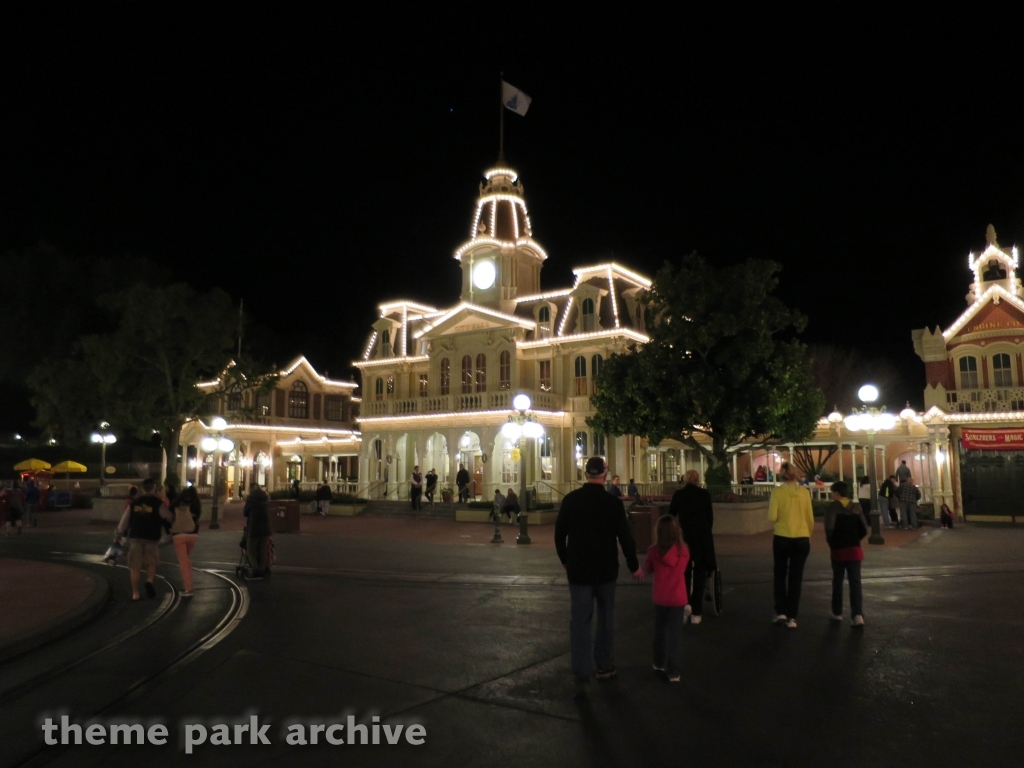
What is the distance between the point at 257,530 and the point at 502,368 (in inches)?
940

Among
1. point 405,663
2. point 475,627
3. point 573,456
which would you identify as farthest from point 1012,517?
point 405,663

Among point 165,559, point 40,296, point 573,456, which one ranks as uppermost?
point 40,296

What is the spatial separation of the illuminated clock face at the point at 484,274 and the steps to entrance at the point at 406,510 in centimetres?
1209

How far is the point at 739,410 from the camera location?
23.3 metres

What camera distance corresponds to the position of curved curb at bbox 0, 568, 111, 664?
8.19m

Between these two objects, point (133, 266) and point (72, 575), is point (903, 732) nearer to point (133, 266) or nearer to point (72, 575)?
point (72, 575)

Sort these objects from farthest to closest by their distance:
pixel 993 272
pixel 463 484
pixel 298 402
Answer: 1. pixel 298 402
2. pixel 463 484
3. pixel 993 272

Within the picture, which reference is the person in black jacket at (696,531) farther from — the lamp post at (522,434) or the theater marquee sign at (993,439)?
the theater marquee sign at (993,439)

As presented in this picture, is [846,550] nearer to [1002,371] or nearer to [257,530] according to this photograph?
[257,530]

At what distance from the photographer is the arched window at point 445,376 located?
38.1 m

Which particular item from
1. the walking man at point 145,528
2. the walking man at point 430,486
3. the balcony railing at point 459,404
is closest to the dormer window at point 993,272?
the balcony railing at point 459,404

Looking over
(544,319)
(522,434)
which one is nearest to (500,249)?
(544,319)

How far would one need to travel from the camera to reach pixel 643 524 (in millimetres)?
17328

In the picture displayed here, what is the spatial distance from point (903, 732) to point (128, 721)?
226 inches
